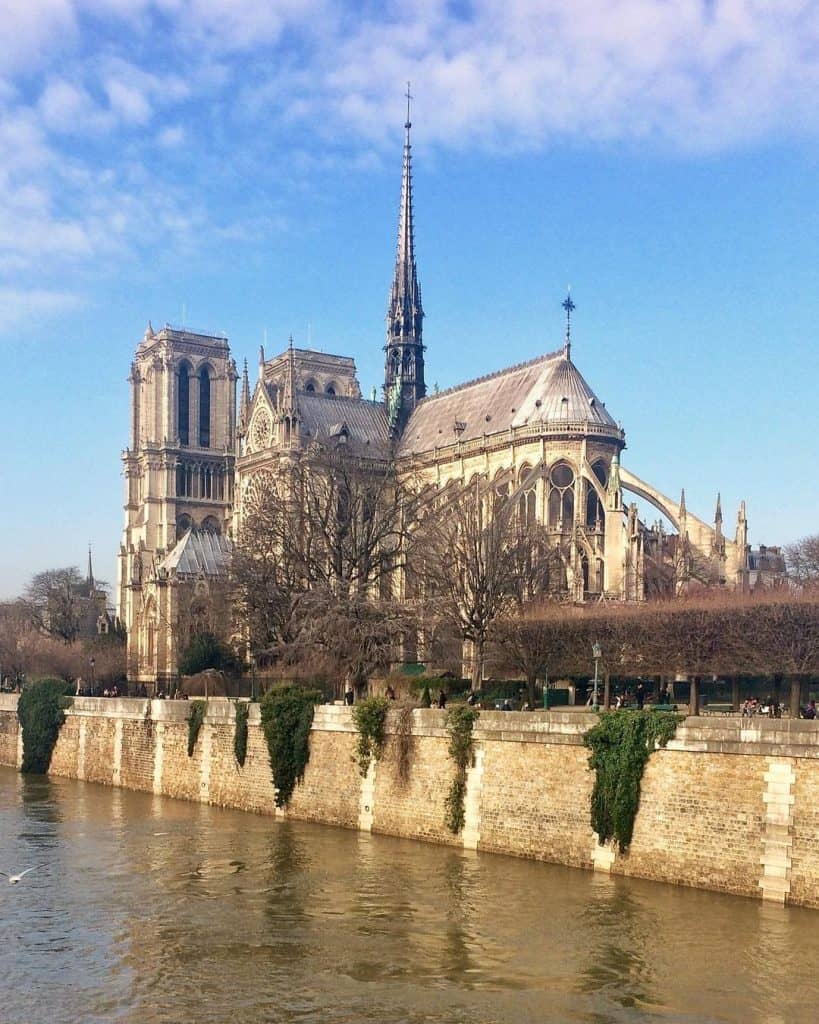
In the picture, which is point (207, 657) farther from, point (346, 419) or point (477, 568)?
point (346, 419)

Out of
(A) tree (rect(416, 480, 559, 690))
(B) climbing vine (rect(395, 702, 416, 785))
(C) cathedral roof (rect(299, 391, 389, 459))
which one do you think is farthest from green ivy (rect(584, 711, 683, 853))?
(C) cathedral roof (rect(299, 391, 389, 459))

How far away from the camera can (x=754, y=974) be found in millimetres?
18562

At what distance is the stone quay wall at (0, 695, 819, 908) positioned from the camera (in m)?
22.1

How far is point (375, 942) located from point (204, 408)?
8336 centimetres

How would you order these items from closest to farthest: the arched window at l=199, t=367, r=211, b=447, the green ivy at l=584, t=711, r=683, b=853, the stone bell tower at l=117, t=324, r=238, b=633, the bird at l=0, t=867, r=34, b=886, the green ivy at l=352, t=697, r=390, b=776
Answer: the green ivy at l=584, t=711, r=683, b=853 < the bird at l=0, t=867, r=34, b=886 < the green ivy at l=352, t=697, r=390, b=776 < the stone bell tower at l=117, t=324, r=238, b=633 < the arched window at l=199, t=367, r=211, b=447

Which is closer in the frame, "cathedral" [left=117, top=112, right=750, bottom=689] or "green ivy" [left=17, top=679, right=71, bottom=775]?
"green ivy" [left=17, top=679, right=71, bottom=775]

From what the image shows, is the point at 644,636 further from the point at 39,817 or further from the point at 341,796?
the point at 39,817

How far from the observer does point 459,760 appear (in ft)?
93.6

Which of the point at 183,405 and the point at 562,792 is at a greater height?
the point at 183,405

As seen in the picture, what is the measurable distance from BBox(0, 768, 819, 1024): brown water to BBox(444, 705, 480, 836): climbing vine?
82cm

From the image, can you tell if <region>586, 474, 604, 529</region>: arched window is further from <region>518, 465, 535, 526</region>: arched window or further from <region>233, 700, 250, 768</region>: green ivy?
<region>233, 700, 250, 768</region>: green ivy

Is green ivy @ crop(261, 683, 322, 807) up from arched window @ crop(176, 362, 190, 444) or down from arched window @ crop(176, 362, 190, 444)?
down

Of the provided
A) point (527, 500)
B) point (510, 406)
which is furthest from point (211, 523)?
point (527, 500)

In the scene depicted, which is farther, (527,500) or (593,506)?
(527,500)
